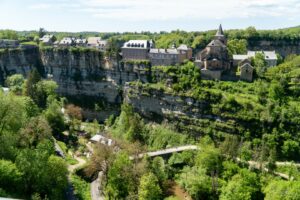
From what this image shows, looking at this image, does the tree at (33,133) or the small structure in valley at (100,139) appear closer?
the tree at (33,133)

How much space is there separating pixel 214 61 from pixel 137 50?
1895 cm

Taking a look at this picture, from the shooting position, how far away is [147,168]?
4828cm

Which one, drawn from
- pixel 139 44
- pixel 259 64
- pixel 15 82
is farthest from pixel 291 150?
pixel 15 82

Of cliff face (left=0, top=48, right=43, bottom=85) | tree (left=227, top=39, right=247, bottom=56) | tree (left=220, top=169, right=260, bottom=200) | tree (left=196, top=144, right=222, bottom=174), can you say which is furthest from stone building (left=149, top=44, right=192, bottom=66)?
cliff face (left=0, top=48, right=43, bottom=85)

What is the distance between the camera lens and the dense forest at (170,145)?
41.0 meters

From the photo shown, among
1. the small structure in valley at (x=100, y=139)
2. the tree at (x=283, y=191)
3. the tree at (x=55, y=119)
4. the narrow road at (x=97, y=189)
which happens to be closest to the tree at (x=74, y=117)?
the tree at (x=55, y=119)

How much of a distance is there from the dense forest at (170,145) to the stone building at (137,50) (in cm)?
684

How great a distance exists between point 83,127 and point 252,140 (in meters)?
34.8

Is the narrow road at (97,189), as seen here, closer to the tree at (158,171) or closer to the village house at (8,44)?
the tree at (158,171)

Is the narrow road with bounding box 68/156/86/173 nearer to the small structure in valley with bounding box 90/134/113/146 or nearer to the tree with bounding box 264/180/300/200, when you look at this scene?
the small structure in valley with bounding box 90/134/113/146

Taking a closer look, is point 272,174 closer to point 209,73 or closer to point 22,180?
point 209,73

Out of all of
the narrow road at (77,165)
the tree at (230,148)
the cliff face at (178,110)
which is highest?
the cliff face at (178,110)

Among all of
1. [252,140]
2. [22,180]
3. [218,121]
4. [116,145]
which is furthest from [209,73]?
[22,180]

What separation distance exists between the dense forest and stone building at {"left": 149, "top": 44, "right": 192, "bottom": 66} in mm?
3554
